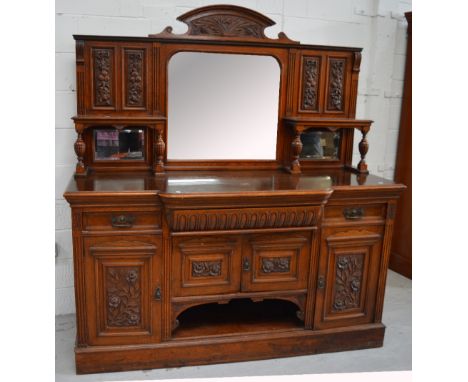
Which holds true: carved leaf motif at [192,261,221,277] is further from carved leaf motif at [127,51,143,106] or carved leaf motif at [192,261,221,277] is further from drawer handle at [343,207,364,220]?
carved leaf motif at [127,51,143,106]

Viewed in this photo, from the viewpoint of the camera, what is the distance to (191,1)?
2.73 metres

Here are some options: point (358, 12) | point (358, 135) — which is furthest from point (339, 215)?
point (358, 12)

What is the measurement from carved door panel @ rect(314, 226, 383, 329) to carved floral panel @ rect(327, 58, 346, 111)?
0.78 metres

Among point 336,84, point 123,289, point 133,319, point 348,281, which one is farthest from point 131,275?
point 336,84

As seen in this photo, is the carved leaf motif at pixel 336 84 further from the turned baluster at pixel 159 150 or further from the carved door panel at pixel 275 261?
the turned baluster at pixel 159 150

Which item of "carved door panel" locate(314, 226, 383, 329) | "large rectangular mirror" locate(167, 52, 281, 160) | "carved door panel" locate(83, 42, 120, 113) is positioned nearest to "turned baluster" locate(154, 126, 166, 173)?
"large rectangular mirror" locate(167, 52, 281, 160)

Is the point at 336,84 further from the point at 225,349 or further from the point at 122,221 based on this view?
the point at 225,349

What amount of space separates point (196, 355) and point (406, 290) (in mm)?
1705

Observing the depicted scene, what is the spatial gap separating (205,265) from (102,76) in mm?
1143

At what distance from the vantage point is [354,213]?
97.6 inches

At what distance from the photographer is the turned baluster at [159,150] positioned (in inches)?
99.5

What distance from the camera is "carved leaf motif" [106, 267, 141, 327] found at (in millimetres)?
2252

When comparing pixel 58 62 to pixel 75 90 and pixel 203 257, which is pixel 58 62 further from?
pixel 203 257

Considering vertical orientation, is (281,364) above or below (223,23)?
below
